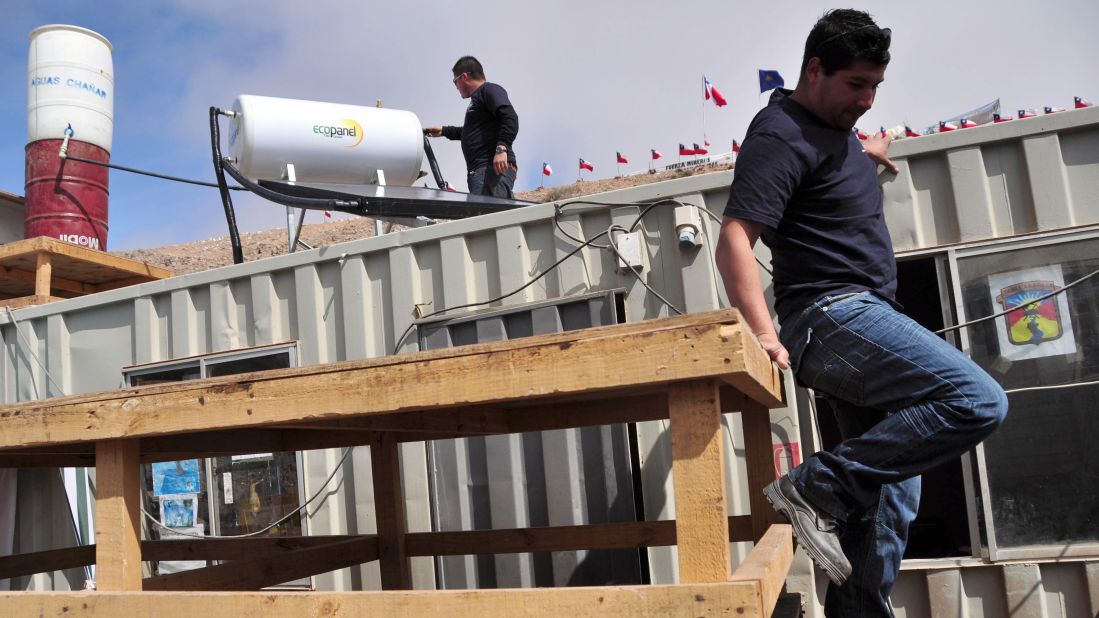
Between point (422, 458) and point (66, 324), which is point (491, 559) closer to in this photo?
point (422, 458)

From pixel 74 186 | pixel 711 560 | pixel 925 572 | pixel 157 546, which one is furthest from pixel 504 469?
pixel 74 186

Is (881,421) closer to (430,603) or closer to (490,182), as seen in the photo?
(430,603)

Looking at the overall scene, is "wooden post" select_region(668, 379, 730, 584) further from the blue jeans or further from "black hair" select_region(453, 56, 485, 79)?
"black hair" select_region(453, 56, 485, 79)

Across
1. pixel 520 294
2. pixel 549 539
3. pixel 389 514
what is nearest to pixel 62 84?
pixel 520 294

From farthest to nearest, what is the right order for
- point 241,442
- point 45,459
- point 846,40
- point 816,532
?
1. point 45,459
2. point 241,442
3. point 846,40
4. point 816,532

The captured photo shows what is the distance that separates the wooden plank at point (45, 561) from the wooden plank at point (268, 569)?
144cm

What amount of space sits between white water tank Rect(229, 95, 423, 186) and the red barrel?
7.78ft

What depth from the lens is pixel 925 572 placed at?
4.08 metres

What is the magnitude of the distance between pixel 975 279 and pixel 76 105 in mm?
7604

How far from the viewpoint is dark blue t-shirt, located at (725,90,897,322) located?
2.38 m

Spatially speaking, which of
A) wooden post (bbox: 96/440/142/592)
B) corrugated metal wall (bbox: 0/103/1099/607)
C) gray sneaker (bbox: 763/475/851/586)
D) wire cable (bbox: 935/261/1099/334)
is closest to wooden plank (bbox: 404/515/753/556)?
corrugated metal wall (bbox: 0/103/1099/607)

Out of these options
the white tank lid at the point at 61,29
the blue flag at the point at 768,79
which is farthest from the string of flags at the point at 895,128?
the white tank lid at the point at 61,29

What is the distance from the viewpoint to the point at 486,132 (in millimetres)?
6422

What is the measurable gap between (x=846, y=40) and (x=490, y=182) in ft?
13.6
